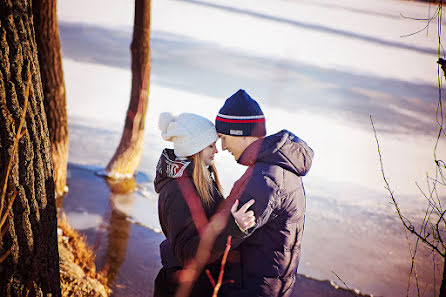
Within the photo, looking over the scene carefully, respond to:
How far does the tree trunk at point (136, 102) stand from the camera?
6062 mm

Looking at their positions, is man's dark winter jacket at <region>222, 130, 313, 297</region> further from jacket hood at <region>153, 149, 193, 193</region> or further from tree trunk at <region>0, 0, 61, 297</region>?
tree trunk at <region>0, 0, 61, 297</region>

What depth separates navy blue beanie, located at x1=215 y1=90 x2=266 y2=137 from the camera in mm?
2857

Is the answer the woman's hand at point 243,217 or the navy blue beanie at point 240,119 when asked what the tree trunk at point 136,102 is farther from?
the woman's hand at point 243,217

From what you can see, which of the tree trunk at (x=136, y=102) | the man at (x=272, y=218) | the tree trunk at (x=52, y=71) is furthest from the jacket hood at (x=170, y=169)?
the tree trunk at (x=136, y=102)

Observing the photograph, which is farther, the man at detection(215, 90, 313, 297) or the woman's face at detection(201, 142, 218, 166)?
the woman's face at detection(201, 142, 218, 166)

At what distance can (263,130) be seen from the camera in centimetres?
296

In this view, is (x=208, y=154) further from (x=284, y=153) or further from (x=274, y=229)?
(x=274, y=229)

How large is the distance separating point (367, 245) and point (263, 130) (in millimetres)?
3836

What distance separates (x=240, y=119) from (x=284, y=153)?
1.54ft

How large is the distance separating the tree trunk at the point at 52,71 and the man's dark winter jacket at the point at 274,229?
3.43m

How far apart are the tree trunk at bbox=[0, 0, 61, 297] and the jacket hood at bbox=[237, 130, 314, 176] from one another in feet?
4.02

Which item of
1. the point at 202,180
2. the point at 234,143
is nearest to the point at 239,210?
the point at 202,180

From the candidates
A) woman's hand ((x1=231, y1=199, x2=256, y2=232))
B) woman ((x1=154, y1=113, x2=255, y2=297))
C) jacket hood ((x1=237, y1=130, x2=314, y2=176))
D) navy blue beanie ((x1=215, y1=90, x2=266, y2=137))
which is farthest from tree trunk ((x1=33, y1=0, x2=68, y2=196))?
woman's hand ((x1=231, y1=199, x2=256, y2=232))

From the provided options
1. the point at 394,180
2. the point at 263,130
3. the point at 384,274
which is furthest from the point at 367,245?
the point at 263,130
